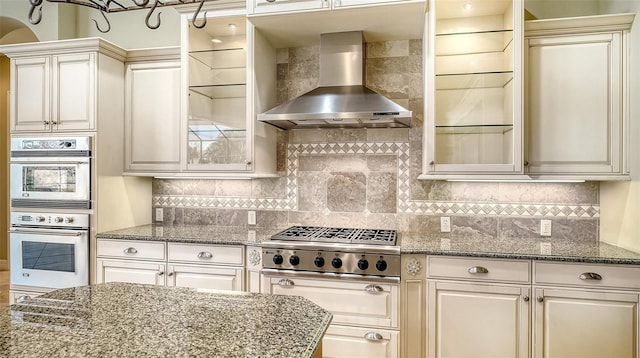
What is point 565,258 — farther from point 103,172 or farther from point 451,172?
point 103,172

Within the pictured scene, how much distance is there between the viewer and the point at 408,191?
3.07 m

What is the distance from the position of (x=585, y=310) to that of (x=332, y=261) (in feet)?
4.84

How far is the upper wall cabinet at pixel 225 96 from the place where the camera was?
2.93 meters

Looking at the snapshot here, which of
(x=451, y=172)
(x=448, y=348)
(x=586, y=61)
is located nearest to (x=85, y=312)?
(x=448, y=348)

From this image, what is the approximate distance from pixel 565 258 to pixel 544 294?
241 mm

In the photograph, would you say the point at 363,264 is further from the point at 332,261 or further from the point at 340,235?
the point at 340,235

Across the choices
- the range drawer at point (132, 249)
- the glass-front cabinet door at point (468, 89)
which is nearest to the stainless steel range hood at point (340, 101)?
the glass-front cabinet door at point (468, 89)

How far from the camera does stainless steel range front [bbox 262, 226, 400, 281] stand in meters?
2.43

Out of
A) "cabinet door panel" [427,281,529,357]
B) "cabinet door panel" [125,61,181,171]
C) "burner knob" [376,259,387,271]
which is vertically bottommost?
"cabinet door panel" [427,281,529,357]

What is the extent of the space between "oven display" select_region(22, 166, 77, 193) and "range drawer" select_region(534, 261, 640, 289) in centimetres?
326

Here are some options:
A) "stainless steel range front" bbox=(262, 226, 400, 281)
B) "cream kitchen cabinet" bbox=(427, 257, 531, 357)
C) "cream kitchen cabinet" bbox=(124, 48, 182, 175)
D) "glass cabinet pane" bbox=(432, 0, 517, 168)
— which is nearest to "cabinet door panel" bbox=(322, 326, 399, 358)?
"cream kitchen cabinet" bbox=(427, 257, 531, 357)

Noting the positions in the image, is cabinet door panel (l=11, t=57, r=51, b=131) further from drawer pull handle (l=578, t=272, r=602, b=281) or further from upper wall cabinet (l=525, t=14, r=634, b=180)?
drawer pull handle (l=578, t=272, r=602, b=281)

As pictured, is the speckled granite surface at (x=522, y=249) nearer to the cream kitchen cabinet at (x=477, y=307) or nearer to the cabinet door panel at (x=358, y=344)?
the cream kitchen cabinet at (x=477, y=307)

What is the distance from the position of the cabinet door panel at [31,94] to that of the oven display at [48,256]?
91 cm
